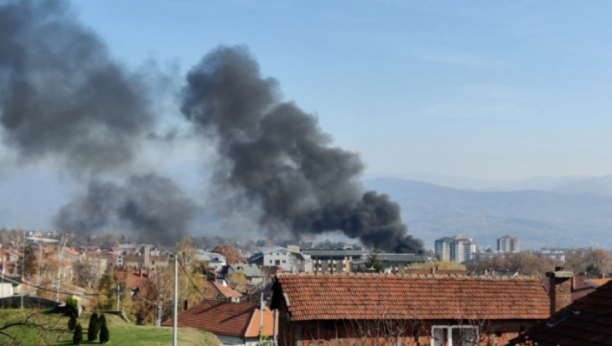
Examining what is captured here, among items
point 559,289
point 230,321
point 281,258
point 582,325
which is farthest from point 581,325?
point 281,258

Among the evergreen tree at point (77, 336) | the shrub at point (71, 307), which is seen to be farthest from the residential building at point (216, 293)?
the evergreen tree at point (77, 336)

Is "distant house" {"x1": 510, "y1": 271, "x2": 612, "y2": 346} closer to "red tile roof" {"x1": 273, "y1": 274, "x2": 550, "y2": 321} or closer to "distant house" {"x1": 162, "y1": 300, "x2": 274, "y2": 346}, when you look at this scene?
"red tile roof" {"x1": 273, "y1": 274, "x2": 550, "y2": 321}

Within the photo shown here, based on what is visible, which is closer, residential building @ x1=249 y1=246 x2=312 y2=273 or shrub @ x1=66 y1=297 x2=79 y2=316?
shrub @ x1=66 y1=297 x2=79 y2=316

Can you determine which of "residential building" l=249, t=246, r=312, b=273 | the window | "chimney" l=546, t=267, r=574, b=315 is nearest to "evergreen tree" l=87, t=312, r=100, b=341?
the window

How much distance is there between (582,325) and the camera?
11070 mm

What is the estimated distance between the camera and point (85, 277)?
72750 mm

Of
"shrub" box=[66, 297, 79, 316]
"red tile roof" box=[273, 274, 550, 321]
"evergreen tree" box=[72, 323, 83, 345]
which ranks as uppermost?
"red tile roof" box=[273, 274, 550, 321]

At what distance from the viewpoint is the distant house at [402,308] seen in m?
17.6

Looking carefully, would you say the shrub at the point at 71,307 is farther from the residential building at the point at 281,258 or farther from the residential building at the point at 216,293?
the residential building at the point at 281,258

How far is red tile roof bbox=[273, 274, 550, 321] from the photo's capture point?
58.2 feet

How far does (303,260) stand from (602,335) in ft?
468

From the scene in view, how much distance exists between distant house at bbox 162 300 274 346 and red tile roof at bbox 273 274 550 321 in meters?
15.1

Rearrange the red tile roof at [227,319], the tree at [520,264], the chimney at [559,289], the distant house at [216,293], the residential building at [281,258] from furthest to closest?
the residential building at [281,258] < the tree at [520,264] < the distant house at [216,293] < the red tile roof at [227,319] < the chimney at [559,289]

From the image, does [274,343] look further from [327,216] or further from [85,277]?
[327,216]
